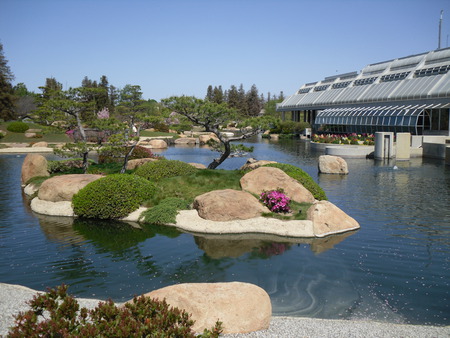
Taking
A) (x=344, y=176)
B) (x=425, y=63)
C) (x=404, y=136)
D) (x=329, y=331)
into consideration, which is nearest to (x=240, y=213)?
(x=329, y=331)

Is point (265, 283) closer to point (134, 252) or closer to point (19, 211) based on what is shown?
point (134, 252)

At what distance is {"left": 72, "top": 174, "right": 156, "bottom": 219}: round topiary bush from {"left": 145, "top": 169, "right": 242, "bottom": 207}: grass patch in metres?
0.89

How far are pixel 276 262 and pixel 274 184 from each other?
590cm

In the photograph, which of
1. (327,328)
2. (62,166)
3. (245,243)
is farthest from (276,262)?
(62,166)

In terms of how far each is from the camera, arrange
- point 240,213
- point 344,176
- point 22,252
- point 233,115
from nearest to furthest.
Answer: point 22,252, point 240,213, point 233,115, point 344,176

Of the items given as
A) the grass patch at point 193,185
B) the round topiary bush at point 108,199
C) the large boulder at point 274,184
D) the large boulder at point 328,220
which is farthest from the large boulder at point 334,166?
the round topiary bush at point 108,199

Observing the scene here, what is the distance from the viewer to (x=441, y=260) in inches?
476

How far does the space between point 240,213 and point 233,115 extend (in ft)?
25.6

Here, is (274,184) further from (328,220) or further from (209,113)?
(209,113)

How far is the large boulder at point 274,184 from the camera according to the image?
17438 millimetres

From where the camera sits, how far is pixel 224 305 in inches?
305

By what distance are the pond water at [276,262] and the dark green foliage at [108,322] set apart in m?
3.47

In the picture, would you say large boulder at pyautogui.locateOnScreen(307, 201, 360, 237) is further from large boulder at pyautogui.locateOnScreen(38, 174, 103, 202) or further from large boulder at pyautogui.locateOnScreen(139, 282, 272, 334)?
large boulder at pyautogui.locateOnScreen(38, 174, 103, 202)

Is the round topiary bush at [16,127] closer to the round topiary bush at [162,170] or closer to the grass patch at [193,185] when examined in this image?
the round topiary bush at [162,170]
